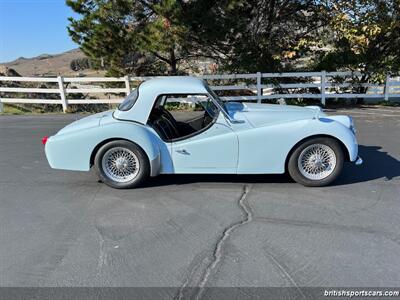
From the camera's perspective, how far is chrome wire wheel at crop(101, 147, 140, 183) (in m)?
4.69

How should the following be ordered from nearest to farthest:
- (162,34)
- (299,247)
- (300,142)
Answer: (299,247)
(300,142)
(162,34)

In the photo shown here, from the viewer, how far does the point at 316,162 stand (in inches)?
181

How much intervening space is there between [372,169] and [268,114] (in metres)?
1.92

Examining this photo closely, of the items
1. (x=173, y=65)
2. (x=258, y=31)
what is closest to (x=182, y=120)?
(x=258, y=31)

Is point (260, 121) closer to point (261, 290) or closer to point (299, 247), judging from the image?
point (299, 247)

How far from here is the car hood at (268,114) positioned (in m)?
4.62

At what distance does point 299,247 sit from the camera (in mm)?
3252

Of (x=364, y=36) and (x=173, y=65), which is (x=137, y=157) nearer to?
(x=173, y=65)

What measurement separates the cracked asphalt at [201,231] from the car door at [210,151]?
295 mm

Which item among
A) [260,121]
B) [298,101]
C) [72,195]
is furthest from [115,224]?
[298,101]

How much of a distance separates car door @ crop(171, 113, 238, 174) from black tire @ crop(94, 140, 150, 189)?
38cm

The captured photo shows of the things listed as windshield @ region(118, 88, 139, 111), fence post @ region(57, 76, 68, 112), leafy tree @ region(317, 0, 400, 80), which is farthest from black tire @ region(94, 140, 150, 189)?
leafy tree @ region(317, 0, 400, 80)

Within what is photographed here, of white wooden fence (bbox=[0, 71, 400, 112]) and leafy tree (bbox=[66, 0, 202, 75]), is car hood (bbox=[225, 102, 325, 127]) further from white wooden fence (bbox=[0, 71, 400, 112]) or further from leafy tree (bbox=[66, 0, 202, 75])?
white wooden fence (bbox=[0, 71, 400, 112])

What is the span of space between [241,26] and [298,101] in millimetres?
3480
